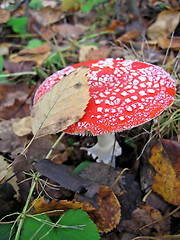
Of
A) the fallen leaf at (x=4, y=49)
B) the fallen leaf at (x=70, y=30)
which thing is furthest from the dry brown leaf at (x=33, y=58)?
the fallen leaf at (x=70, y=30)

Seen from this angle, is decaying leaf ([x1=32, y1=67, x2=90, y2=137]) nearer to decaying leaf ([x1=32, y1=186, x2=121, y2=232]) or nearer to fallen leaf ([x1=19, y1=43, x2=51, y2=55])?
decaying leaf ([x1=32, y1=186, x2=121, y2=232])

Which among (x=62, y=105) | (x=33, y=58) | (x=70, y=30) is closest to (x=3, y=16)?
(x=33, y=58)

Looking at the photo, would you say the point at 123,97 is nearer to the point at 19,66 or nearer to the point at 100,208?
the point at 100,208

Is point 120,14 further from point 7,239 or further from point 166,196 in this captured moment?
point 7,239

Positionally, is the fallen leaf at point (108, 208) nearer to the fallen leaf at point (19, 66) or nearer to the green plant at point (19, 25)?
the fallen leaf at point (19, 66)

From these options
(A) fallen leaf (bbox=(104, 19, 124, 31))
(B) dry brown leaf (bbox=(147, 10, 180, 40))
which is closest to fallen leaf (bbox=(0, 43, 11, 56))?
(A) fallen leaf (bbox=(104, 19, 124, 31))
